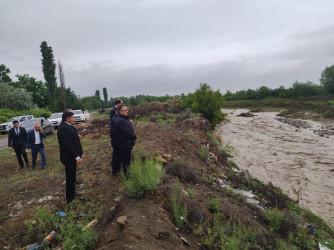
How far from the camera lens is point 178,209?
3758 mm

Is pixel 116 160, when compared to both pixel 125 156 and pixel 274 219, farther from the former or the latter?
pixel 274 219

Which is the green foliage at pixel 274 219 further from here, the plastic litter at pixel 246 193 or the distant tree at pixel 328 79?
the distant tree at pixel 328 79

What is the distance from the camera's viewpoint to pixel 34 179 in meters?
5.95

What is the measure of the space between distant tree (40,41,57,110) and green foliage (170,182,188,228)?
4519 centimetres

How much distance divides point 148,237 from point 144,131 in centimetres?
792

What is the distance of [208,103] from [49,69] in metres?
37.2

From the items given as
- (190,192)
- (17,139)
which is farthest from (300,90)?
(17,139)

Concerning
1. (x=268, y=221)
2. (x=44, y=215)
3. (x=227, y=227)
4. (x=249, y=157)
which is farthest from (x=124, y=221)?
(x=249, y=157)

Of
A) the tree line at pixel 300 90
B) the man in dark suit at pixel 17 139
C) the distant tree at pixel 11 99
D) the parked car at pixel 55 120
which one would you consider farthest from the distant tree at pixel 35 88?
the man in dark suit at pixel 17 139

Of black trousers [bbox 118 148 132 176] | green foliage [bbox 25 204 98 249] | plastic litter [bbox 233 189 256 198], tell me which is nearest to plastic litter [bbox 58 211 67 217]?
green foliage [bbox 25 204 98 249]

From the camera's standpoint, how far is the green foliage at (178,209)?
3.54 metres

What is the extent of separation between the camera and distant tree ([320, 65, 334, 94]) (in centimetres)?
3950

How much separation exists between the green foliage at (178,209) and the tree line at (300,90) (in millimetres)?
28719

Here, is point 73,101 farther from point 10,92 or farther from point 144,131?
point 144,131
